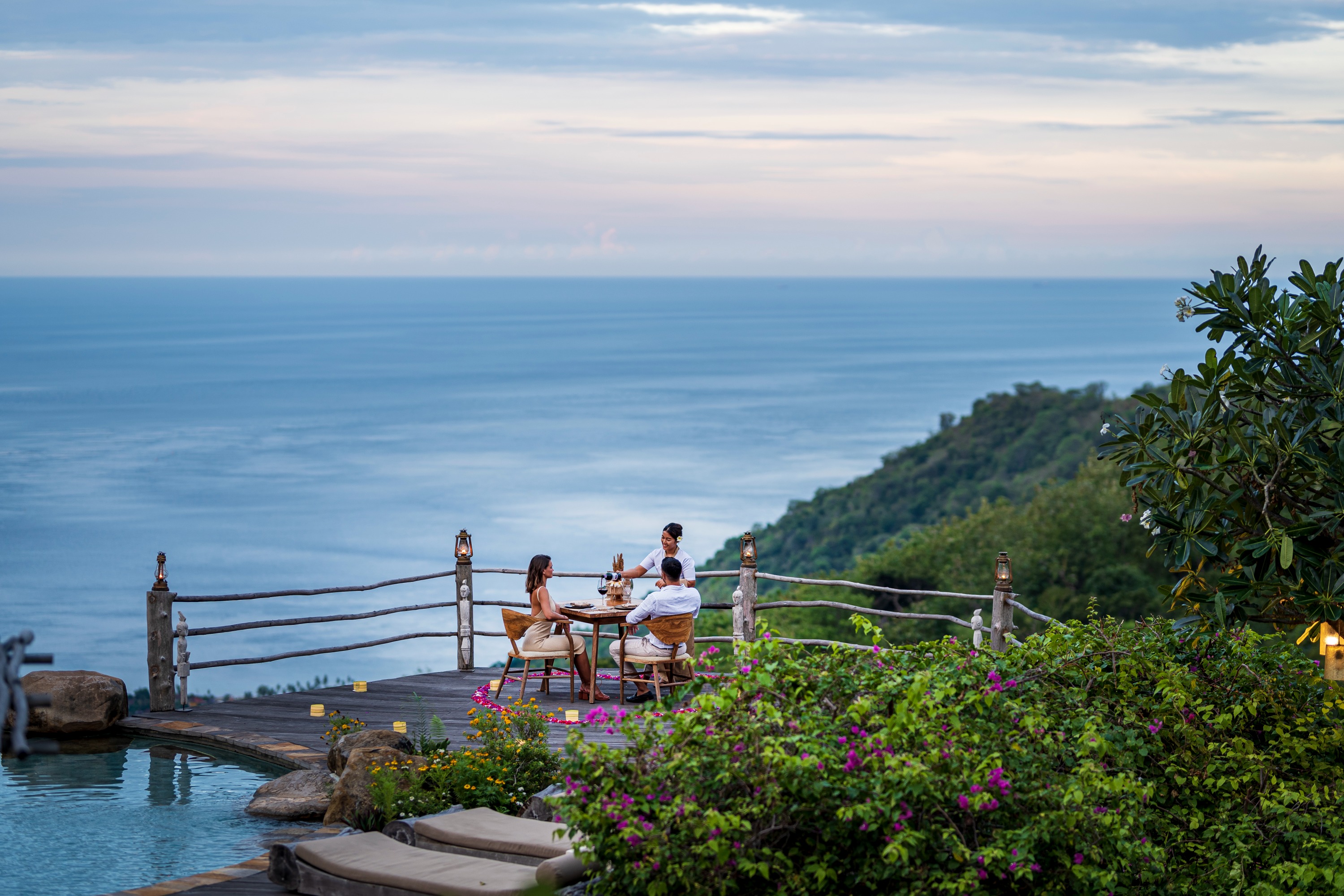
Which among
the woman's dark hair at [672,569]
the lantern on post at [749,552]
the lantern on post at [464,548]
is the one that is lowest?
the woman's dark hair at [672,569]

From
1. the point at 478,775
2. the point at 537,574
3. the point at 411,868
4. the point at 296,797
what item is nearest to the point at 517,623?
the point at 537,574

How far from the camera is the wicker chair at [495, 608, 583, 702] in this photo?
932 centimetres

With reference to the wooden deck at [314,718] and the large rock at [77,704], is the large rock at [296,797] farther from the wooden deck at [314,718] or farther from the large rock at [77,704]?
the large rock at [77,704]

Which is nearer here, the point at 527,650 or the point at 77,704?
the point at 77,704

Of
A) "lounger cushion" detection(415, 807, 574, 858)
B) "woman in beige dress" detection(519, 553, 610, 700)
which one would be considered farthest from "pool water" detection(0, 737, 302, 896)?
"woman in beige dress" detection(519, 553, 610, 700)

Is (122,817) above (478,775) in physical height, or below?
below

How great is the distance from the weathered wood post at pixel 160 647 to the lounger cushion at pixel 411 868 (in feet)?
14.5

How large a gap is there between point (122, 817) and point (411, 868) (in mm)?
2743

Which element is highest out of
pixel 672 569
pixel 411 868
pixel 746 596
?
pixel 672 569

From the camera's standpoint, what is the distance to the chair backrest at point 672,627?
9008 millimetres

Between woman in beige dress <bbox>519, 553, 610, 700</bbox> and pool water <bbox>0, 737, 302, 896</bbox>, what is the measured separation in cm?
204

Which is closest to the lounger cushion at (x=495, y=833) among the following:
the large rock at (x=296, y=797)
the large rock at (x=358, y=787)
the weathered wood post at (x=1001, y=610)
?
the large rock at (x=358, y=787)

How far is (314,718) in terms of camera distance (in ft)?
31.1

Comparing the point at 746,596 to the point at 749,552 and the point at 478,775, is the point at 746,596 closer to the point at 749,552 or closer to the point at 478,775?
the point at 749,552
